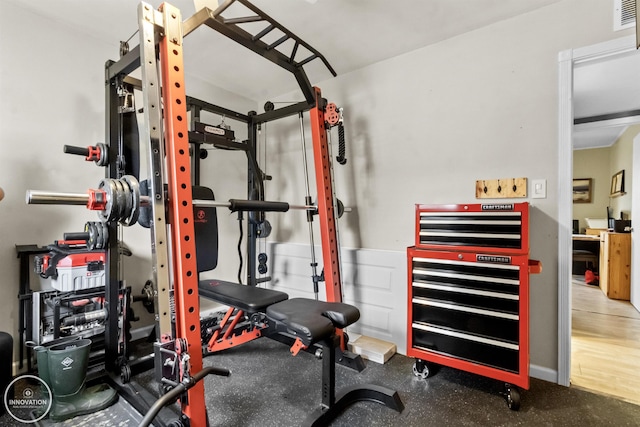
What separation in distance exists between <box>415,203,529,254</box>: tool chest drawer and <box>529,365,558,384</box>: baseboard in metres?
0.91

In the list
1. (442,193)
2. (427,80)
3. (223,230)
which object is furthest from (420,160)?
(223,230)

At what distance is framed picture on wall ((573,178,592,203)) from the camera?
20.5ft

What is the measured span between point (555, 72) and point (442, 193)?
1.02m

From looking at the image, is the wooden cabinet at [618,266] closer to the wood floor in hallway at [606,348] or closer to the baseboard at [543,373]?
the wood floor in hallway at [606,348]

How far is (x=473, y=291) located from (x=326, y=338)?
0.98m

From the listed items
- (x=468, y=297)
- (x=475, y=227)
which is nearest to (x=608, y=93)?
(x=475, y=227)

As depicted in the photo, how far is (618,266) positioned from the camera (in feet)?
14.1

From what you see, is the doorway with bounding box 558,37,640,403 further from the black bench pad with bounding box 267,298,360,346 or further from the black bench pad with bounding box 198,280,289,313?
the black bench pad with bounding box 198,280,289,313

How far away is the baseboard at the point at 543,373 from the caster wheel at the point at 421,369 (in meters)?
0.70

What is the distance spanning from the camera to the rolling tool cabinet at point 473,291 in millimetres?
1677

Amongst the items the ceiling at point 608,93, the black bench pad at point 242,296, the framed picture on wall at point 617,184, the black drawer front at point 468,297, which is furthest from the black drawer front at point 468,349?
the framed picture on wall at point 617,184

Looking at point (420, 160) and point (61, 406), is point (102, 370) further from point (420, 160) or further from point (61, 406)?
point (420, 160)

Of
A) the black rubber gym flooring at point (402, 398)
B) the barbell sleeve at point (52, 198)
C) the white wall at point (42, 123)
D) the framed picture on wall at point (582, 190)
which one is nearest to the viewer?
the barbell sleeve at point (52, 198)

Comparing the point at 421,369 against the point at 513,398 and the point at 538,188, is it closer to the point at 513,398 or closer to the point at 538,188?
the point at 513,398
